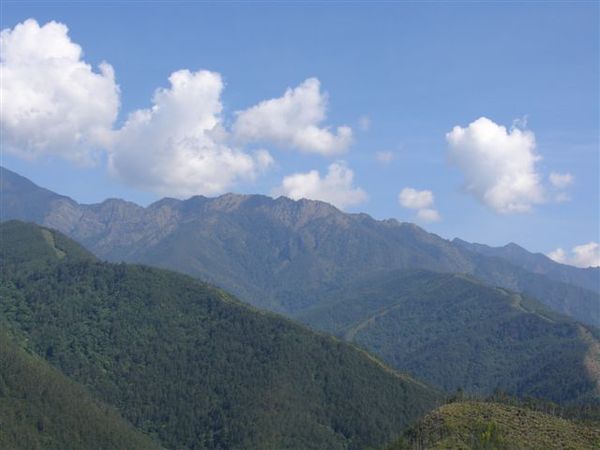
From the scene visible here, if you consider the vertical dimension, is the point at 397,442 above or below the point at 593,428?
below

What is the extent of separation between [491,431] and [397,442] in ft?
75.2

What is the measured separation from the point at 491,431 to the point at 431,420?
1438cm

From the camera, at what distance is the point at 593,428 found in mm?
171750

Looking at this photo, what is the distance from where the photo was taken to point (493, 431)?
15850 cm

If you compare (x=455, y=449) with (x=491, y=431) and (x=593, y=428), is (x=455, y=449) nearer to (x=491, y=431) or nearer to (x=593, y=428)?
(x=491, y=431)

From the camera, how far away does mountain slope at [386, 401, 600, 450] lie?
155875 millimetres

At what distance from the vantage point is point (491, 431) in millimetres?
158000

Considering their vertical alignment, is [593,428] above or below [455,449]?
above

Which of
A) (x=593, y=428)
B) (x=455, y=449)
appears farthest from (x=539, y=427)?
(x=455, y=449)

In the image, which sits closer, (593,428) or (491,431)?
(491,431)

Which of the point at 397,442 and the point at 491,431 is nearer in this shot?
the point at 491,431

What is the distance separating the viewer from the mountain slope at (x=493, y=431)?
15588cm

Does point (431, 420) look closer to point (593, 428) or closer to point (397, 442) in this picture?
point (397, 442)

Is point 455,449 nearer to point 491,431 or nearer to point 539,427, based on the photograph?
point 491,431
